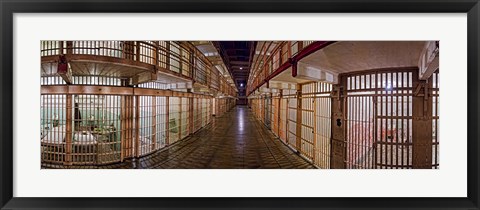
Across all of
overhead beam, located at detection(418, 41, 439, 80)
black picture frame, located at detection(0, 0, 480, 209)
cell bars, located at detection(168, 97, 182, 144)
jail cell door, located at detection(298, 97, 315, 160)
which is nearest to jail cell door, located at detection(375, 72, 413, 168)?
overhead beam, located at detection(418, 41, 439, 80)

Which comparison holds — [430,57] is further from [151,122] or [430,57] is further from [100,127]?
[151,122]

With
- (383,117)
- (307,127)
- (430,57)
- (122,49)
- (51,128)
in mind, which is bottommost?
(307,127)

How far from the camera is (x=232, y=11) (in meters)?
1.43

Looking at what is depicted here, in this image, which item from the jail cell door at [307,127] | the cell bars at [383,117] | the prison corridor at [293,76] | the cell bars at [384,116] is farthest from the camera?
the jail cell door at [307,127]

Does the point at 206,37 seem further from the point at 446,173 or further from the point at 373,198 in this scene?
the point at 446,173

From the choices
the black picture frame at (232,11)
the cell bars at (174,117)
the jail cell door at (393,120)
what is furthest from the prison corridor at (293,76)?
the cell bars at (174,117)

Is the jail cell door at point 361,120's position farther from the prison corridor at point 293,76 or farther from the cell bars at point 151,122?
the cell bars at point 151,122

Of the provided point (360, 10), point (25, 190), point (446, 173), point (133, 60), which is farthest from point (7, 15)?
point (446, 173)

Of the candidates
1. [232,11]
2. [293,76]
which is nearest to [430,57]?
[293,76]

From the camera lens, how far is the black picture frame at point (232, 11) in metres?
1.38

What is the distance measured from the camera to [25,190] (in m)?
1.48

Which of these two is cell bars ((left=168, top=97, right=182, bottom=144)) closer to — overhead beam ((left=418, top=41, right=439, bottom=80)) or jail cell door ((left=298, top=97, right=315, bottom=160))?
jail cell door ((left=298, top=97, right=315, bottom=160))

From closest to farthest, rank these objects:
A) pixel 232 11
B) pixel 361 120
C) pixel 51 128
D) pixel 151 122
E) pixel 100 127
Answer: pixel 232 11 → pixel 51 128 → pixel 361 120 → pixel 100 127 → pixel 151 122

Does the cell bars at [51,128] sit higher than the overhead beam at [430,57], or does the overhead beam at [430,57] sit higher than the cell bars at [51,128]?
the overhead beam at [430,57]
